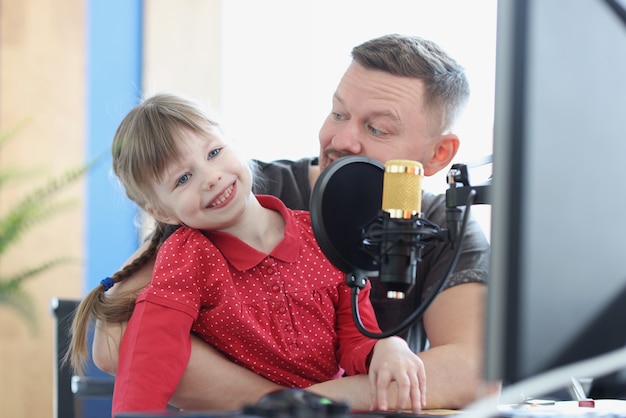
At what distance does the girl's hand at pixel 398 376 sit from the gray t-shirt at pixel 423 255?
1.05 feet

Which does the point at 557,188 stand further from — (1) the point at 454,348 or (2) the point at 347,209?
(1) the point at 454,348

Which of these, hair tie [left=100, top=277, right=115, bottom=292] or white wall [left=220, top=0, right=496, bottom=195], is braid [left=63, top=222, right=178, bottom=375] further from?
white wall [left=220, top=0, right=496, bottom=195]

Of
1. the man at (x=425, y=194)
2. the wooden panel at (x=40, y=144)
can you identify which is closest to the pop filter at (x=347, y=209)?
the man at (x=425, y=194)

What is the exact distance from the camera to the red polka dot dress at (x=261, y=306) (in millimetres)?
1241

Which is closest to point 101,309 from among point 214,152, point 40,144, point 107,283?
point 107,283

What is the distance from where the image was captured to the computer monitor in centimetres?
56

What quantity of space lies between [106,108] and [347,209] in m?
2.84

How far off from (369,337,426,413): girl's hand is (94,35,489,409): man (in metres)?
0.20

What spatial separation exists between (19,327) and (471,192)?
2.85 metres

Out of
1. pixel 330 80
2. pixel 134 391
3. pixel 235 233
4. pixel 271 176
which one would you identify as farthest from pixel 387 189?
pixel 330 80

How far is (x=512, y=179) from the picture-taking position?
0.57 metres

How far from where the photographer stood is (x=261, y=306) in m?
1.32

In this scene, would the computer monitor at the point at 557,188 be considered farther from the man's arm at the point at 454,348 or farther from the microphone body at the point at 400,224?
the man's arm at the point at 454,348

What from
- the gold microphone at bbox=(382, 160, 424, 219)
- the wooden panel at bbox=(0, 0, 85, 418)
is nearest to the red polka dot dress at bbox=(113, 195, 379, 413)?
the gold microphone at bbox=(382, 160, 424, 219)
